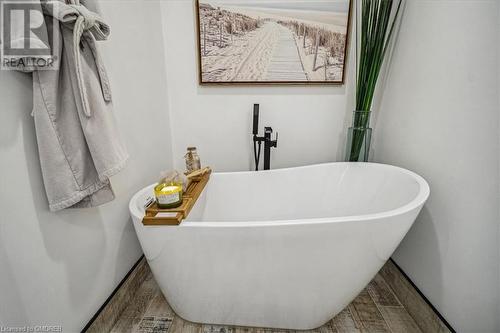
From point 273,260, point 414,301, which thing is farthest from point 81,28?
point 414,301

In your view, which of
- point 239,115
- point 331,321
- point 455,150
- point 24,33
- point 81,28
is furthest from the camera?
point 239,115

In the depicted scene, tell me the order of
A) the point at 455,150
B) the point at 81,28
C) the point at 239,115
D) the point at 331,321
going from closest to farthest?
the point at 81,28, the point at 455,150, the point at 331,321, the point at 239,115

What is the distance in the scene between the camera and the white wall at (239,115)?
63.9 inches

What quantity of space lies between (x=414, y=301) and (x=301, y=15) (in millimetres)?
1761

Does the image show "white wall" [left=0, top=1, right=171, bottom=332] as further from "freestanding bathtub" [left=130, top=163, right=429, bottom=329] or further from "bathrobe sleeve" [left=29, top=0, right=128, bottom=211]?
"freestanding bathtub" [left=130, top=163, right=429, bottom=329]

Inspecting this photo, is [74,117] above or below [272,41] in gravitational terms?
below

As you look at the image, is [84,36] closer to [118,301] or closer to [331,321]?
[118,301]

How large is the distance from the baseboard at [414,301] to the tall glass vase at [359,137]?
0.68 metres

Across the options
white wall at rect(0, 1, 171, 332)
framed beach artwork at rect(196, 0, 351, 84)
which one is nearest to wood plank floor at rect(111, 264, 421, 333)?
white wall at rect(0, 1, 171, 332)

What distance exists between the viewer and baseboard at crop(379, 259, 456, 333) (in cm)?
107

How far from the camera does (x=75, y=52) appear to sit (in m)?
0.71

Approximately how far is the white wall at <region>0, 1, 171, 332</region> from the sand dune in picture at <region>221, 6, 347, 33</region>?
1.97 feet

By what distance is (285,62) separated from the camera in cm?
158

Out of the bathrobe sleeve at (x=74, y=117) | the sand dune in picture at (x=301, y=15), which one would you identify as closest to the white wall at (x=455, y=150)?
the sand dune in picture at (x=301, y=15)
